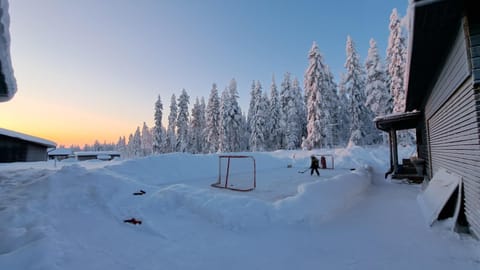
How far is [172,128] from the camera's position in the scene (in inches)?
1842

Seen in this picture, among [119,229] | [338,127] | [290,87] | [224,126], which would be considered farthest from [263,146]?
[119,229]

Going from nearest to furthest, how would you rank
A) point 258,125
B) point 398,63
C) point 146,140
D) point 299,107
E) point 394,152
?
point 394,152, point 398,63, point 258,125, point 299,107, point 146,140

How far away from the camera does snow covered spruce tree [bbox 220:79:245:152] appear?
3694cm

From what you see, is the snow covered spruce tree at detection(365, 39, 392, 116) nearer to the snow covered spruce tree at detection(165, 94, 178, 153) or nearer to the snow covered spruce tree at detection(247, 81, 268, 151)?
the snow covered spruce tree at detection(247, 81, 268, 151)

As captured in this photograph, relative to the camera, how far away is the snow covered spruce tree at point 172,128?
45.6 m

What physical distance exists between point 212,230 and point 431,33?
6385 mm

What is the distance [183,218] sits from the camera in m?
5.82

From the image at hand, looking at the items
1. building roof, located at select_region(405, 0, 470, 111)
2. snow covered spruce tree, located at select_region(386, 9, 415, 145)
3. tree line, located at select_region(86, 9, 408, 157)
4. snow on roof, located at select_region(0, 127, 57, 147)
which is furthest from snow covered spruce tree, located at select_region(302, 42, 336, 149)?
snow on roof, located at select_region(0, 127, 57, 147)

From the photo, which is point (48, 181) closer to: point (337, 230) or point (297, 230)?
Result: point (297, 230)

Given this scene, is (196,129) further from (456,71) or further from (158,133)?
(456,71)

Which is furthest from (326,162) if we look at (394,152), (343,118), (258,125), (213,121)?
(213,121)

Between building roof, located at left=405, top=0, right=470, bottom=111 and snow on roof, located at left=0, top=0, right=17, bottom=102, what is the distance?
690cm

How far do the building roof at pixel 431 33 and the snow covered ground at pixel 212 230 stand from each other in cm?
414

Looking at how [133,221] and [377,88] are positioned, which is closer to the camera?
[133,221]
